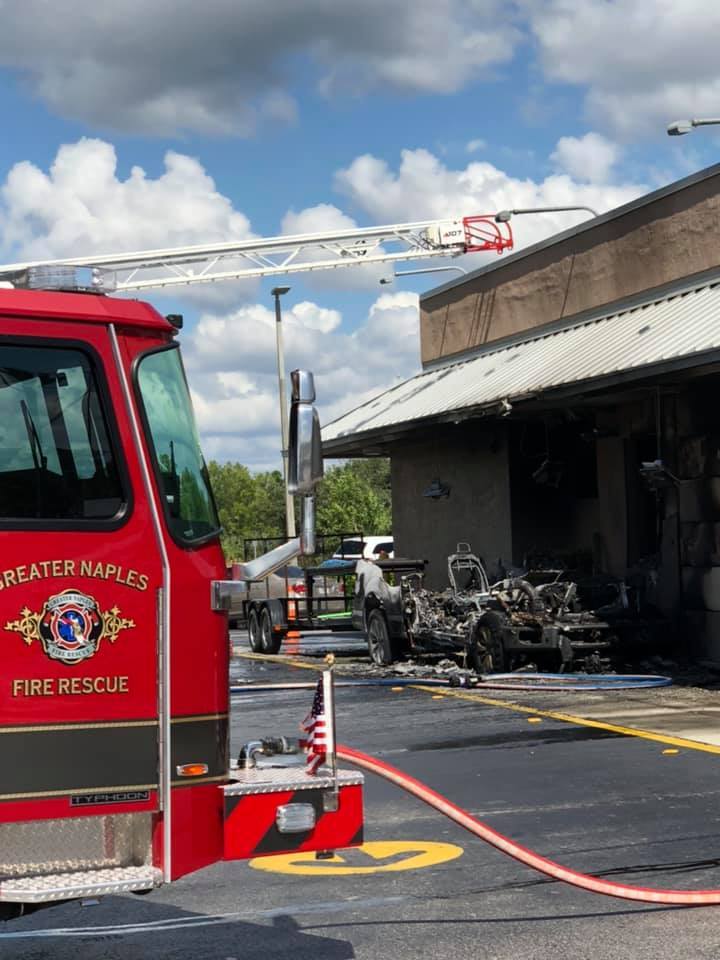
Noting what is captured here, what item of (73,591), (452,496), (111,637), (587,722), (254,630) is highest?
(452,496)

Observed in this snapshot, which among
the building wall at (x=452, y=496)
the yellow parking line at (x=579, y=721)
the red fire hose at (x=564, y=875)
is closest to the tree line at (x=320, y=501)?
the building wall at (x=452, y=496)

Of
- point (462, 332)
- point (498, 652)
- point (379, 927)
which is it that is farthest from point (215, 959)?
point (462, 332)

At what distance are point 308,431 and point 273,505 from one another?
9263 centimetres

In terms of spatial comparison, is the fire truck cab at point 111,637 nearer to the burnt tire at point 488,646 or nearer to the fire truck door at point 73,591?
the fire truck door at point 73,591

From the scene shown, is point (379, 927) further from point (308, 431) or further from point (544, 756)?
point (544, 756)

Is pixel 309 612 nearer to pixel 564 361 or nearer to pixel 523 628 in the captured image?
pixel 523 628

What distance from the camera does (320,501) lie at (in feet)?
255

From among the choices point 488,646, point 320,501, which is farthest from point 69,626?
point 320,501

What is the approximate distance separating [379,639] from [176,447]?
50.8 feet

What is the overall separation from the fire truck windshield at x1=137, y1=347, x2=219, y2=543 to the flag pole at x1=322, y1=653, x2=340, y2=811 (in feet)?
2.55

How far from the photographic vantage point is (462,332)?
25.6m

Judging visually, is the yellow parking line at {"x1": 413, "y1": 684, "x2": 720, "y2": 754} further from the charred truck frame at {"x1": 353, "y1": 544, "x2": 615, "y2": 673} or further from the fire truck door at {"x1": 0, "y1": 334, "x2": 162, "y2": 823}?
the fire truck door at {"x1": 0, "y1": 334, "x2": 162, "y2": 823}

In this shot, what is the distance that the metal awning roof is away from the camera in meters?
16.5

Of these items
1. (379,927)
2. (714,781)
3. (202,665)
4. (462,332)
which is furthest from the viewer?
(462,332)
